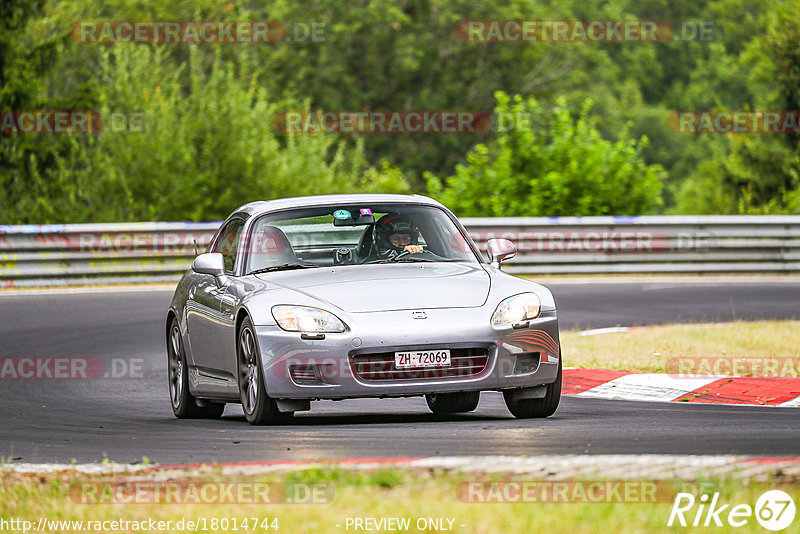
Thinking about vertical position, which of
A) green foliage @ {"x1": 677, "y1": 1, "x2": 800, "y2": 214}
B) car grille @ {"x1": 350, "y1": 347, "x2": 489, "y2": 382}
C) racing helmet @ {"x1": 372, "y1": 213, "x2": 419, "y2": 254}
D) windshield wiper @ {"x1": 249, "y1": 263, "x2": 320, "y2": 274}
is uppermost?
racing helmet @ {"x1": 372, "y1": 213, "x2": 419, "y2": 254}

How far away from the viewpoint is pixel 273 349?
28.9 ft

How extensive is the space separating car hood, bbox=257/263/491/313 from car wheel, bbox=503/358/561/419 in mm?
757

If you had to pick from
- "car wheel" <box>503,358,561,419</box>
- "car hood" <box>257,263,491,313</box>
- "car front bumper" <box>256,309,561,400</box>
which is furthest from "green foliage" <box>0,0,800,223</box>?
"car front bumper" <box>256,309,561,400</box>

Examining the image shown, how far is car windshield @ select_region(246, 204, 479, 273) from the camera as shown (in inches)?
396

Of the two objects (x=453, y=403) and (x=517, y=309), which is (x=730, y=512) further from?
(x=453, y=403)

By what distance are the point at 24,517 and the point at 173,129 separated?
24512 millimetres

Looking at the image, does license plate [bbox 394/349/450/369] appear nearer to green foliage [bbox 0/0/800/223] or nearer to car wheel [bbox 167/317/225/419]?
car wheel [bbox 167/317/225/419]

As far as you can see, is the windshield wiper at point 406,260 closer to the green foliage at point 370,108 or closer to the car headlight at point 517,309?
the car headlight at point 517,309

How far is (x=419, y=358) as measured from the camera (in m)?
8.77

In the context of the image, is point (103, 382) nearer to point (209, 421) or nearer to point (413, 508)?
point (209, 421)

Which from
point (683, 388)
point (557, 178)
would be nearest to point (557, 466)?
point (683, 388)

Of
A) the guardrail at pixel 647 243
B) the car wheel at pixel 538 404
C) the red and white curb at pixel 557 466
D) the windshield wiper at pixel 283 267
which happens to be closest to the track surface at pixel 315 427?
the car wheel at pixel 538 404

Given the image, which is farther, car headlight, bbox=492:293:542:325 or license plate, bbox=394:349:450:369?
car headlight, bbox=492:293:542:325

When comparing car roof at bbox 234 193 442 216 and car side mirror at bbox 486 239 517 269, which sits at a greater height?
car roof at bbox 234 193 442 216
